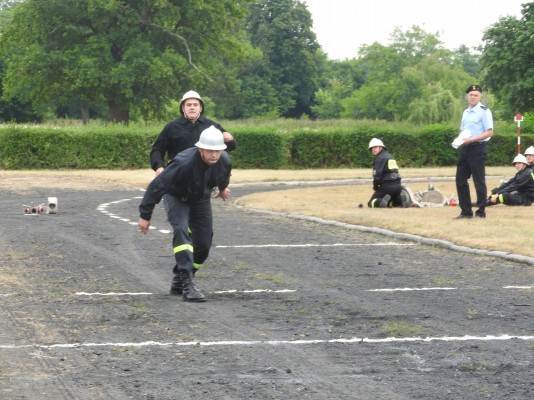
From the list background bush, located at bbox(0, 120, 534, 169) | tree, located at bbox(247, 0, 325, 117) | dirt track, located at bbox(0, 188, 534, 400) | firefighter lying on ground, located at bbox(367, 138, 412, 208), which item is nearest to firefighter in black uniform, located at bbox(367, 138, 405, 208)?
firefighter lying on ground, located at bbox(367, 138, 412, 208)

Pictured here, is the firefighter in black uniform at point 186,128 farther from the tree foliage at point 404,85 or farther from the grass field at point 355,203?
the tree foliage at point 404,85

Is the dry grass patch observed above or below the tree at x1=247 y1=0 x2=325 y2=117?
below

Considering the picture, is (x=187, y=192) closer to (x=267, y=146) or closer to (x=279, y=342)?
(x=279, y=342)

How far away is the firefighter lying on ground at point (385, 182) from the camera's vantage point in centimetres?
2298

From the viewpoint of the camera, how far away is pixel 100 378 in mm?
7020

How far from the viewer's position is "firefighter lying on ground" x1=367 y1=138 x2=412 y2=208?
2298 cm

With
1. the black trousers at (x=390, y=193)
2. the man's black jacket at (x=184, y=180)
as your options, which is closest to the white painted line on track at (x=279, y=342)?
the man's black jacket at (x=184, y=180)

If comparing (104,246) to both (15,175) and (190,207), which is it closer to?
(190,207)

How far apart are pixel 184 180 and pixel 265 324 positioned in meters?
2.12

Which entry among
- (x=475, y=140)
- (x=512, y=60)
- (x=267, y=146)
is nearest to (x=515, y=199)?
(x=475, y=140)

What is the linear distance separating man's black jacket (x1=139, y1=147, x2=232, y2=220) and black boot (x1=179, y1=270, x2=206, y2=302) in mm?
640

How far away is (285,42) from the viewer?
105062 mm

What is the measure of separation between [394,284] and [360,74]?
117289 millimetres

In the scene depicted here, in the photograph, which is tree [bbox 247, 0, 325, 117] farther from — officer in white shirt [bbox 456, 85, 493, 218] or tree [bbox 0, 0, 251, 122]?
officer in white shirt [bbox 456, 85, 493, 218]
